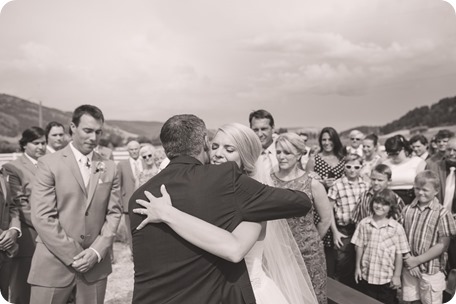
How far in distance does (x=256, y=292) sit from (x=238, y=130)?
0.83 meters

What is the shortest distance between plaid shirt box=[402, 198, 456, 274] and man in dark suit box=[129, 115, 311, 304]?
90.8 inches

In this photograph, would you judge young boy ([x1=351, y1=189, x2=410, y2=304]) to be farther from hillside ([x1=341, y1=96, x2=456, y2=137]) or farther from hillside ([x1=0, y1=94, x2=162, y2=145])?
hillside ([x1=0, y1=94, x2=162, y2=145])

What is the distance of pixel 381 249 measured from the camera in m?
3.48

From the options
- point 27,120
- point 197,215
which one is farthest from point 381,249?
point 27,120

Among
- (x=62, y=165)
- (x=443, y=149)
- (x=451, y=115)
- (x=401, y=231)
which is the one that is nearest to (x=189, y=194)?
(x=62, y=165)

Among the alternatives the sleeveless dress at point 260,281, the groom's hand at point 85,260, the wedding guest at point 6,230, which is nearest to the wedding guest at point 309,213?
the sleeveless dress at point 260,281

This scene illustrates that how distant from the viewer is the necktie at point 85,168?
8.81 ft

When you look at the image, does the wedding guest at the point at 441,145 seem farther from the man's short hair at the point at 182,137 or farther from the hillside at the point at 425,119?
the hillside at the point at 425,119

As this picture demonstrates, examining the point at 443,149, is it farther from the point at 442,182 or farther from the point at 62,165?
the point at 62,165

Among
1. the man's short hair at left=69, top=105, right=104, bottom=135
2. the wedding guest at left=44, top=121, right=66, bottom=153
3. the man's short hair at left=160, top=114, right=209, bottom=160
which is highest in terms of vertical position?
the man's short hair at left=69, top=105, right=104, bottom=135

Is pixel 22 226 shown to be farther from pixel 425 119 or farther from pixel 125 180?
pixel 425 119

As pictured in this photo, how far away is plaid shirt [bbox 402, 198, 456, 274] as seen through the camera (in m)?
3.33

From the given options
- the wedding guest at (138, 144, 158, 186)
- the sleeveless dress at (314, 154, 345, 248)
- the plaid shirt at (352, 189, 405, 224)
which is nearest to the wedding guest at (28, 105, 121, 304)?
the plaid shirt at (352, 189, 405, 224)

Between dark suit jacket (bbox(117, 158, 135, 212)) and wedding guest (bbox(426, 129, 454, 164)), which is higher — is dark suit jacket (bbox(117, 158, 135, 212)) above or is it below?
below
